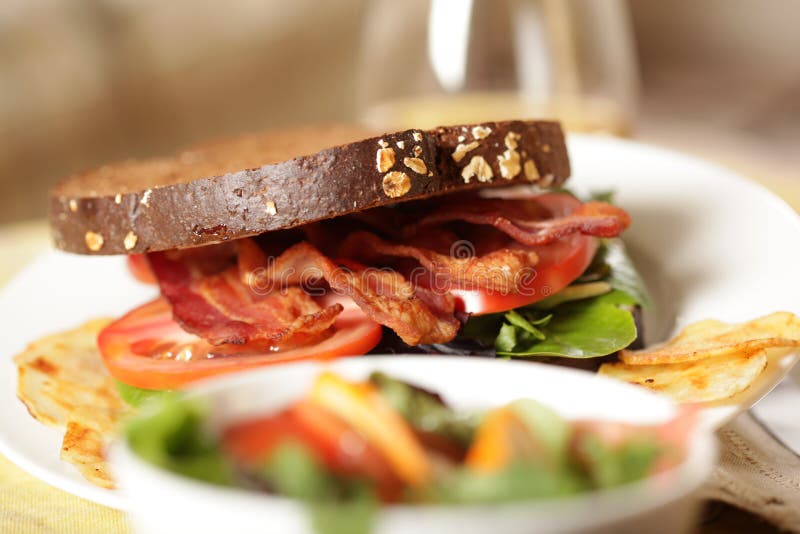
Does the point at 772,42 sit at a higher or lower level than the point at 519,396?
lower

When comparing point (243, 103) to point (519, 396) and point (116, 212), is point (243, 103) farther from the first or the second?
point (519, 396)

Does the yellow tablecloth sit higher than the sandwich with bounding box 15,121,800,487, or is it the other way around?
the sandwich with bounding box 15,121,800,487

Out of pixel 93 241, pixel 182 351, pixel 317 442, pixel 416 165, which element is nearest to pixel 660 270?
pixel 416 165

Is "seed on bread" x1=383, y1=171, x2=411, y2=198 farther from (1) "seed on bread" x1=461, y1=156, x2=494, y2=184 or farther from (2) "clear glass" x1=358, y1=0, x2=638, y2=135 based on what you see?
(2) "clear glass" x1=358, y1=0, x2=638, y2=135

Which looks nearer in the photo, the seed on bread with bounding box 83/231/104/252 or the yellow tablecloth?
the yellow tablecloth

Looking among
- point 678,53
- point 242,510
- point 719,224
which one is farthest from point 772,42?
point 242,510

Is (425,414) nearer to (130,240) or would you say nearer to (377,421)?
(377,421)

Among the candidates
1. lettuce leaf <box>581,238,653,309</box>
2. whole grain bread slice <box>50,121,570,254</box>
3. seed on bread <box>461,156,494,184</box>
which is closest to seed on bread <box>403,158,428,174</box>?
whole grain bread slice <box>50,121,570,254</box>
